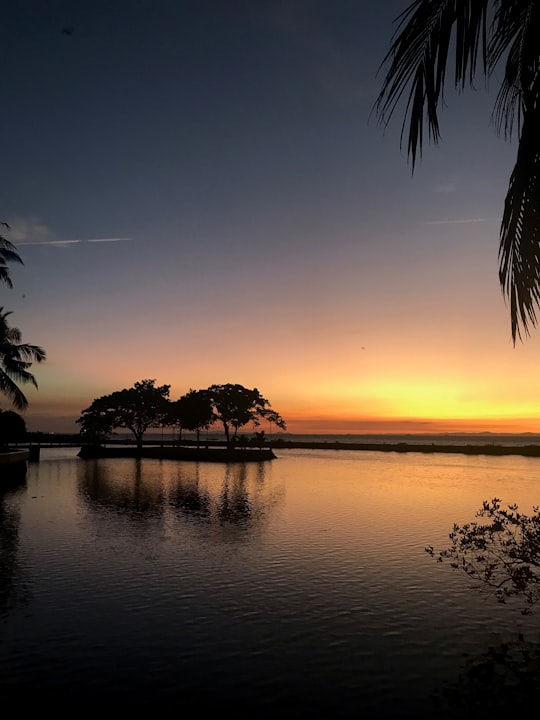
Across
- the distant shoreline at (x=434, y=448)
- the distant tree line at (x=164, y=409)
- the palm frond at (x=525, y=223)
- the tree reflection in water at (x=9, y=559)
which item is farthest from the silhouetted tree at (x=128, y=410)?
the palm frond at (x=525, y=223)

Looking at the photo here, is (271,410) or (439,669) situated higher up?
(271,410)

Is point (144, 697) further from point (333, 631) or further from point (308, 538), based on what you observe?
point (308, 538)

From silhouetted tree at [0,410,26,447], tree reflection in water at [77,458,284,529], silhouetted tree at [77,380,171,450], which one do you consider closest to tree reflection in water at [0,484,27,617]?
tree reflection in water at [77,458,284,529]

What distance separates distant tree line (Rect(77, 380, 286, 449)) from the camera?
9775cm

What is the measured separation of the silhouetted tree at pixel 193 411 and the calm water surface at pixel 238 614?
72.0 m

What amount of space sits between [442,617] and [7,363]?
42.5 meters

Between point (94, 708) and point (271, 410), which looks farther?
point (271, 410)

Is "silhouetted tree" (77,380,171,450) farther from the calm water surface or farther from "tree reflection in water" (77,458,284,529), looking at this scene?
the calm water surface

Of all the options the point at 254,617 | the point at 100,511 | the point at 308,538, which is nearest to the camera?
the point at 254,617

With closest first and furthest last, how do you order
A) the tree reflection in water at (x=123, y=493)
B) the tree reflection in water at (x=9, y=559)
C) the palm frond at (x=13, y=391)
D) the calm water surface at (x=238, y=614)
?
the calm water surface at (x=238, y=614) < the tree reflection in water at (x=9, y=559) < the tree reflection in water at (x=123, y=493) < the palm frond at (x=13, y=391)

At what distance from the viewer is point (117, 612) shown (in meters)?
12.9

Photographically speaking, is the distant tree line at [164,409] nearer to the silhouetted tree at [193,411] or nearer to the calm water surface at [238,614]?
the silhouetted tree at [193,411]

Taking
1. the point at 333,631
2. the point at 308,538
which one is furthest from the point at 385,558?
the point at 333,631

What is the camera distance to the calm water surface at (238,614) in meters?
9.04
